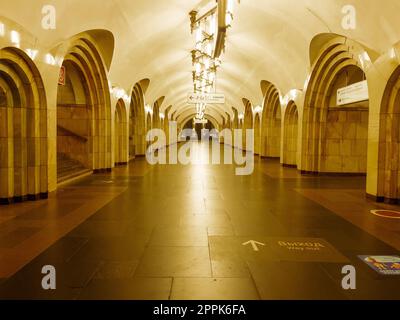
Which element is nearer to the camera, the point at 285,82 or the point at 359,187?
the point at 359,187

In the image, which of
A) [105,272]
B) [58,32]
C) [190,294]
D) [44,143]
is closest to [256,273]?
[190,294]

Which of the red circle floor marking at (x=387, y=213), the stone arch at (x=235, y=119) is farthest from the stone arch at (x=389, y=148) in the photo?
the stone arch at (x=235, y=119)

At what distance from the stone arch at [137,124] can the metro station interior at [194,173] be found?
376 cm

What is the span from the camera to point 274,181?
34.5ft

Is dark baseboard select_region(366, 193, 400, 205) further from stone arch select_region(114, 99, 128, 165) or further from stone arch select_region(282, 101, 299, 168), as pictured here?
stone arch select_region(114, 99, 128, 165)

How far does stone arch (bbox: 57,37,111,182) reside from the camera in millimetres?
11672

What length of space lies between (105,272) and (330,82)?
1023cm

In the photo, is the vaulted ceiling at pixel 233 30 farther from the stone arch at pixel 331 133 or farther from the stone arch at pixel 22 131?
the stone arch at pixel 331 133

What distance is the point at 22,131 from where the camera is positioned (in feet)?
23.4

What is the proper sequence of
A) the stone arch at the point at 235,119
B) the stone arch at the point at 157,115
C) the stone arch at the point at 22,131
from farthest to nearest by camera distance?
1. the stone arch at the point at 235,119
2. the stone arch at the point at 157,115
3. the stone arch at the point at 22,131

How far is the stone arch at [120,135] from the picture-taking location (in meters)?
15.2

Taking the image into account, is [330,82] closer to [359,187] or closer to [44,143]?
[359,187]

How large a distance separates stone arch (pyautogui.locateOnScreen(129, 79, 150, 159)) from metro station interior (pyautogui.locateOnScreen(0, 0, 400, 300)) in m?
3.76

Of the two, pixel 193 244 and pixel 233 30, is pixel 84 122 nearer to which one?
pixel 233 30
